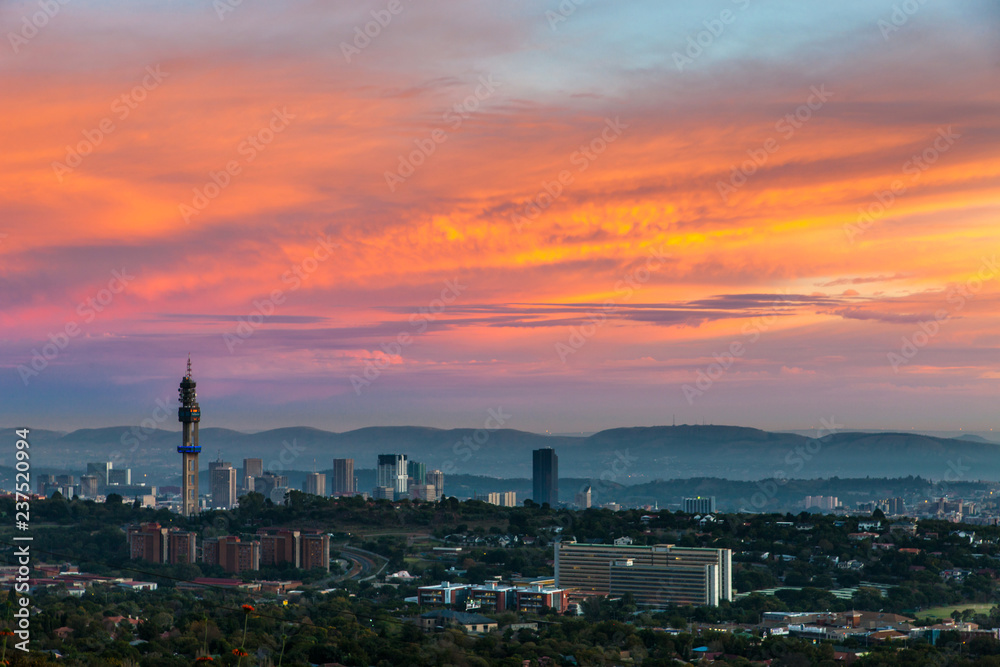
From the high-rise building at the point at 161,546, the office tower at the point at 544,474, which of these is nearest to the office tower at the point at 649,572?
the high-rise building at the point at 161,546

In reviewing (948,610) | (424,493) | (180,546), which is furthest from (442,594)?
(424,493)

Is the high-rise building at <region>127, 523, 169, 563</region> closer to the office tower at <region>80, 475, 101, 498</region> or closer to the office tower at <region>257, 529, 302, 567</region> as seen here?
the office tower at <region>257, 529, 302, 567</region>

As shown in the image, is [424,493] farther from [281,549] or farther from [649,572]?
[649,572]

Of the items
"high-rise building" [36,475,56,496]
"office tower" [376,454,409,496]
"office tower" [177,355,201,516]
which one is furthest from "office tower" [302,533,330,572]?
"office tower" [376,454,409,496]

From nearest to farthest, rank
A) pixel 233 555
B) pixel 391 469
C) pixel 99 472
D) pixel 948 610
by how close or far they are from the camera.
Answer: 1. pixel 948 610
2. pixel 233 555
3. pixel 391 469
4. pixel 99 472

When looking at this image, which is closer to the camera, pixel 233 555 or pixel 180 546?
pixel 233 555

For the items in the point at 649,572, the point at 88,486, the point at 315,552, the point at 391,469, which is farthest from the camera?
the point at 391,469
